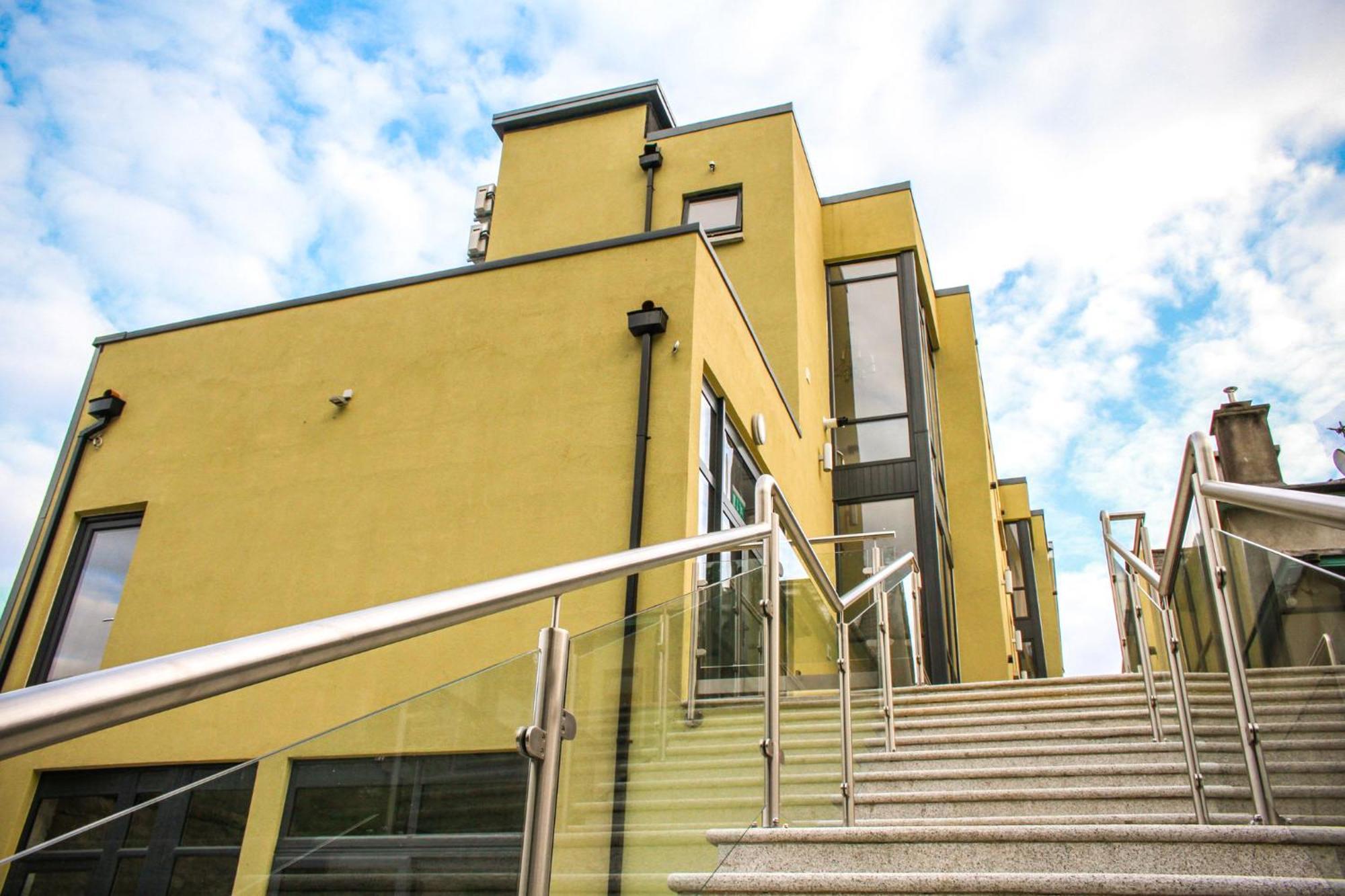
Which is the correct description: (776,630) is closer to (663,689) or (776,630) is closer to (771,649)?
(771,649)

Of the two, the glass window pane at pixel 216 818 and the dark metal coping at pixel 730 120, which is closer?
the glass window pane at pixel 216 818

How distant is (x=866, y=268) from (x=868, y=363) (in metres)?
1.52

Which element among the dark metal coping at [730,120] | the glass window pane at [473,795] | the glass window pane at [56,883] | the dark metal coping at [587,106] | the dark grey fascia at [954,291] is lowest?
the glass window pane at [56,883]

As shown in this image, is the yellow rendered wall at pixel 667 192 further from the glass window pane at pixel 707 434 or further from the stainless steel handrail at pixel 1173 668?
the stainless steel handrail at pixel 1173 668

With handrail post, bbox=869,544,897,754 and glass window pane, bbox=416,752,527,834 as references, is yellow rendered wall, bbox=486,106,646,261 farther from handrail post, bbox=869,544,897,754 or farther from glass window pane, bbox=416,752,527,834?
glass window pane, bbox=416,752,527,834

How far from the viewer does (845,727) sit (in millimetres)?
4047

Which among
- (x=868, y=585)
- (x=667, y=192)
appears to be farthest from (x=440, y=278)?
(x=667, y=192)

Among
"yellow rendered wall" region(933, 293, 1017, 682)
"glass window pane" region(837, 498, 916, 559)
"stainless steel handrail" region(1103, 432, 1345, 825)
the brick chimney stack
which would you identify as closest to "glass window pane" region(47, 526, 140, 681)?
"stainless steel handrail" region(1103, 432, 1345, 825)

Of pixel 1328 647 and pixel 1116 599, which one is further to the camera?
pixel 1116 599

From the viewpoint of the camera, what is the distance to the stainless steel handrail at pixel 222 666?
100 centimetres

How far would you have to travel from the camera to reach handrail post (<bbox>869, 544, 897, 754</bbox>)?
510cm

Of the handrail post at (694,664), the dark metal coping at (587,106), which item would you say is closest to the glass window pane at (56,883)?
the handrail post at (694,664)

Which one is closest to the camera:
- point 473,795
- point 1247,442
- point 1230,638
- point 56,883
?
point 56,883

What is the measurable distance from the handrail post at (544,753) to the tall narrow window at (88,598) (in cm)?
634
